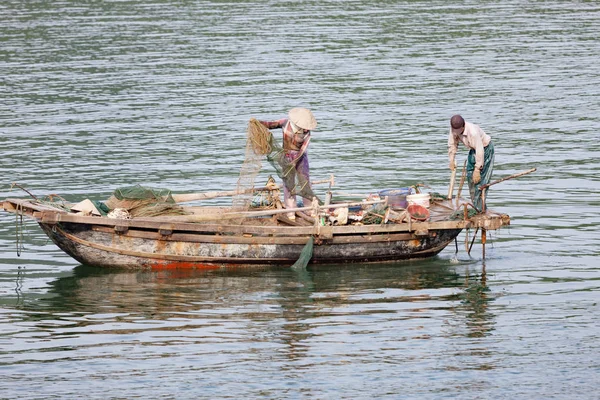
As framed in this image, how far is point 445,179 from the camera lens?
19.8 m

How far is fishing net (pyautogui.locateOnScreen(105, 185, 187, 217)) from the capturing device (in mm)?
14867

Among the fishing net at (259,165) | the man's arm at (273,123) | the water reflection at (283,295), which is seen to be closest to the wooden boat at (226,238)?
the water reflection at (283,295)

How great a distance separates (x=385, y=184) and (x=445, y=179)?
1.17m

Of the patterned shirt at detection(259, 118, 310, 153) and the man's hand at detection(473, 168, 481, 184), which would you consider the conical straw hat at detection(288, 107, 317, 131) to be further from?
the man's hand at detection(473, 168, 481, 184)

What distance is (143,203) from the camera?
15.0 metres

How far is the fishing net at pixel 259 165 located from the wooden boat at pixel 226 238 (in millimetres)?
343

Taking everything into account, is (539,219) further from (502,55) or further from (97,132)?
(502,55)

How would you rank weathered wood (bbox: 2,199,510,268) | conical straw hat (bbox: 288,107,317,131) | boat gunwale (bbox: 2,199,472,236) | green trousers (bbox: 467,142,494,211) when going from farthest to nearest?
1. green trousers (bbox: 467,142,494,211)
2. conical straw hat (bbox: 288,107,317,131)
3. weathered wood (bbox: 2,199,510,268)
4. boat gunwale (bbox: 2,199,472,236)

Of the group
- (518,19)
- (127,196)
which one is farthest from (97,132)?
(518,19)

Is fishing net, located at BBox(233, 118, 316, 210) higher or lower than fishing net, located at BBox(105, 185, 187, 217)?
higher

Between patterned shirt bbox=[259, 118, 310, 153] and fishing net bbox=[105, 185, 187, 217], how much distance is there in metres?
1.66

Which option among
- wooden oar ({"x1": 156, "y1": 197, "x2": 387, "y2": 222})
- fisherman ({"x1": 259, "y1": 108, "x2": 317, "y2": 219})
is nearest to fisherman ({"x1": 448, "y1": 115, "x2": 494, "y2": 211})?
wooden oar ({"x1": 156, "y1": 197, "x2": 387, "y2": 222})

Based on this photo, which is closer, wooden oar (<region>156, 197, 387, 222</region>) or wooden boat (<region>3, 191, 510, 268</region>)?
wooden boat (<region>3, 191, 510, 268</region>)

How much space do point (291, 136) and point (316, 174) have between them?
564cm
